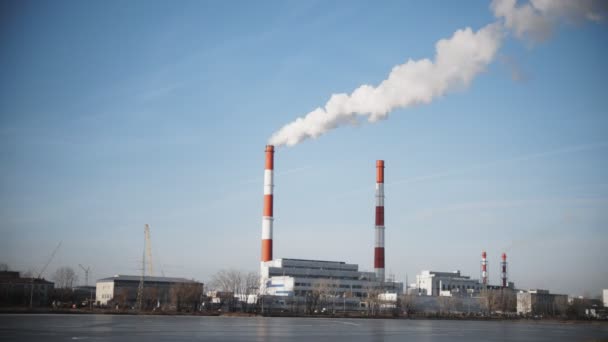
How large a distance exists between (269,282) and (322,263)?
12.9 meters

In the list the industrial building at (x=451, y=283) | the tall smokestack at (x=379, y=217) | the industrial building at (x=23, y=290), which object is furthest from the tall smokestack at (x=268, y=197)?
the industrial building at (x=451, y=283)

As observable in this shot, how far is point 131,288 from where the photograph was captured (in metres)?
96.1

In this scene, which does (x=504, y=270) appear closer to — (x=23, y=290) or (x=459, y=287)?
(x=459, y=287)

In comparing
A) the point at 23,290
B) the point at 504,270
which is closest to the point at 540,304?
the point at 504,270

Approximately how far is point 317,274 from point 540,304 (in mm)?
43619

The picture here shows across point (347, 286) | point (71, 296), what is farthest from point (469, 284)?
point (71, 296)

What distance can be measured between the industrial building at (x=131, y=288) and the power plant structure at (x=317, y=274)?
11.9m

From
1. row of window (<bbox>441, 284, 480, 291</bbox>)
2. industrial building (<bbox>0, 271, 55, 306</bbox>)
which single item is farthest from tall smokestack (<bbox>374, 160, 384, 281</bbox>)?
industrial building (<bbox>0, 271, 55, 306</bbox>)

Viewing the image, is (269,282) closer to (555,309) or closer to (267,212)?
(267,212)

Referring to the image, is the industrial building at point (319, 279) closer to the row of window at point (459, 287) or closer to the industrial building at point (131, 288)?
the industrial building at point (131, 288)

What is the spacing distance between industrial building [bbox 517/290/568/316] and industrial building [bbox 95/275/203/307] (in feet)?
190

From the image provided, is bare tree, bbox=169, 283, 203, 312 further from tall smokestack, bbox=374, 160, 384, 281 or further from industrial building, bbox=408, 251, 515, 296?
industrial building, bbox=408, 251, 515, 296

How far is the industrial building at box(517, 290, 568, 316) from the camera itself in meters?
111

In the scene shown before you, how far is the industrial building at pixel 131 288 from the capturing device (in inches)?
3605
